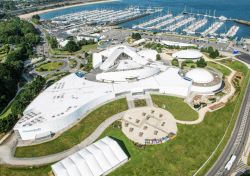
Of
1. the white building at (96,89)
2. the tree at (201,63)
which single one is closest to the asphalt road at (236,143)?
the white building at (96,89)

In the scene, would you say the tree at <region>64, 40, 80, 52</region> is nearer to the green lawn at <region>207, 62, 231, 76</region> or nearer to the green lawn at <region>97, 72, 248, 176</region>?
the green lawn at <region>207, 62, 231, 76</region>

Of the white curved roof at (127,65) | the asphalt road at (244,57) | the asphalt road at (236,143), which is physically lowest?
the asphalt road at (236,143)

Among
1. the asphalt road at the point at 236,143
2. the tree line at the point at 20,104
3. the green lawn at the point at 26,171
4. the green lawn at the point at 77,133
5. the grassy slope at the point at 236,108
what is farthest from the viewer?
the tree line at the point at 20,104

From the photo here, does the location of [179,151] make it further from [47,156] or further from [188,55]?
[188,55]

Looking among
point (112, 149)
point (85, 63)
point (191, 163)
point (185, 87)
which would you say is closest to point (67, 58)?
point (85, 63)

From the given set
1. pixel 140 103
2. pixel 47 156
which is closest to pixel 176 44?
pixel 140 103

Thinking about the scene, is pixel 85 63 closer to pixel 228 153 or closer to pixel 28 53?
pixel 28 53

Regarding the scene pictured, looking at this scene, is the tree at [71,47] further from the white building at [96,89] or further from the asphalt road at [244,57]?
the asphalt road at [244,57]
